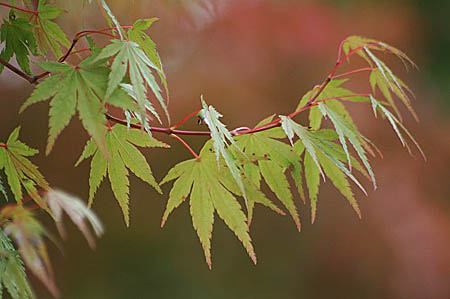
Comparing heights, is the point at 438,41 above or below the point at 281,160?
below

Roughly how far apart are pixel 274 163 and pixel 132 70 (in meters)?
0.22

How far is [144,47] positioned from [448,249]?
2.21m

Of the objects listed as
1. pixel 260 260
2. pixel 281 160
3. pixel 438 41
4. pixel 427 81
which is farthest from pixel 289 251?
pixel 281 160

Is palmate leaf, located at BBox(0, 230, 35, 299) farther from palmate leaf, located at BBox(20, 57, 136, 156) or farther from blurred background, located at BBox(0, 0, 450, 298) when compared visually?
blurred background, located at BBox(0, 0, 450, 298)

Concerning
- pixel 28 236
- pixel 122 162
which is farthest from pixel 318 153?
pixel 28 236

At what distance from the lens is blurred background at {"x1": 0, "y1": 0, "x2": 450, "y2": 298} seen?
95.9 inches

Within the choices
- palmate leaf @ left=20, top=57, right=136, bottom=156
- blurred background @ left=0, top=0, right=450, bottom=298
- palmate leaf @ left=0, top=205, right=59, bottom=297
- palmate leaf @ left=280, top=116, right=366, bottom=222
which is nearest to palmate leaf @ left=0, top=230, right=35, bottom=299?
palmate leaf @ left=0, top=205, right=59, bottom=297

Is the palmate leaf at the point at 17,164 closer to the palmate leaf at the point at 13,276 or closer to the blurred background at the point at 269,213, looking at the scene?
the palmate leaf at the point at 13,276

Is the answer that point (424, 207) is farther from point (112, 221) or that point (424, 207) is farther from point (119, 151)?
point (119, 151)

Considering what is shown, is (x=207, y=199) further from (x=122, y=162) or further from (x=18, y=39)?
(x=18, y=39)

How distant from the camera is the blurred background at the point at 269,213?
7.99 feet

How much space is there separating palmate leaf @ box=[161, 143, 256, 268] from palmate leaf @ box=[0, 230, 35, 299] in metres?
0.17

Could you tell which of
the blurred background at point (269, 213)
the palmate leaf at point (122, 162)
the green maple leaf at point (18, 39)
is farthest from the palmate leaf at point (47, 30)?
the blurred background at point (269, 213)

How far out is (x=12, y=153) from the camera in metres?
0.57
